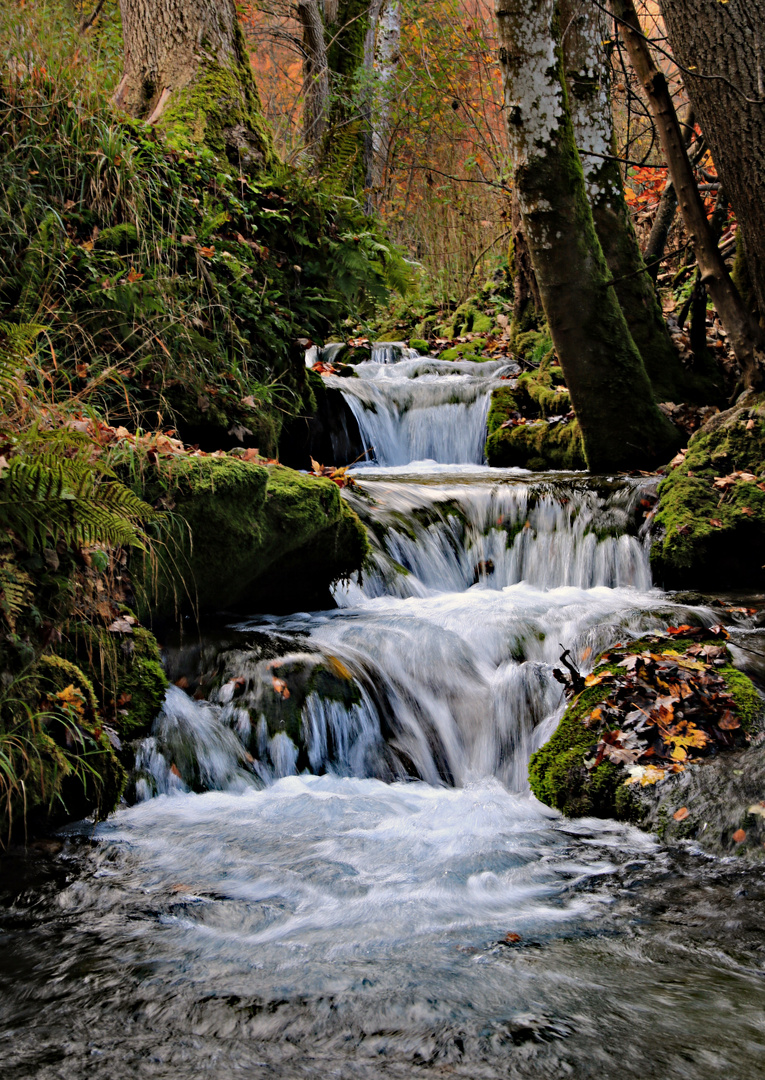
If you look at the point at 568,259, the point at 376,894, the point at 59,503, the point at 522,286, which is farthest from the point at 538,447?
the point at 376,894

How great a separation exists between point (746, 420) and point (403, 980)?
18.9 feet

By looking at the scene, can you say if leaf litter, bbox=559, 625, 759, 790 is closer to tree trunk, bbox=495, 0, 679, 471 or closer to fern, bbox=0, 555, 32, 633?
fern, bbox=0, 555, 32, 633

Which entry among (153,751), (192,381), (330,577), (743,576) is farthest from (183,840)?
(743,576)

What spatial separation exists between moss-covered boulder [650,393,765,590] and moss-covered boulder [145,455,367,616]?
2385 mm

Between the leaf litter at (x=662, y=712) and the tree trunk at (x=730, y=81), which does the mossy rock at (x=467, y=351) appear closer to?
the tree trunk at (x=730, y=81)

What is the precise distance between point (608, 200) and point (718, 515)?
437 cm

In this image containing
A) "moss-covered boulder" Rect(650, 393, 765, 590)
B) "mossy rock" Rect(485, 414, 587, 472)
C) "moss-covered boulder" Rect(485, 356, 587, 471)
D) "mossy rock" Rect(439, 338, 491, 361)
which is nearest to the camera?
"moss-covered boulder" Rect(650, 393, 765, 590)

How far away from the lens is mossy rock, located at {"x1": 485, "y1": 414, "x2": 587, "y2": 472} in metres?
8.73

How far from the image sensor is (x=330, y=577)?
18.7 feet

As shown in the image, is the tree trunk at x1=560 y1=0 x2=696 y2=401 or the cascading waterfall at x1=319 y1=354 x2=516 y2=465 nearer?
the tree trunk at x1=560 y1=0 x2=696 y2=401

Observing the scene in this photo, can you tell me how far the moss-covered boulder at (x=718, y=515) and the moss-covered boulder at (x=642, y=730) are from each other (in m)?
2.12

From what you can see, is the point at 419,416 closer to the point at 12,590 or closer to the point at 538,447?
the point at 538,447

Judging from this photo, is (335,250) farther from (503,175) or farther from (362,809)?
(503,175)

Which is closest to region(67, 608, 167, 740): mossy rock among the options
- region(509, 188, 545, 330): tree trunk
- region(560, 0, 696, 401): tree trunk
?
region(560, 0, 696, 401): tree trunk
